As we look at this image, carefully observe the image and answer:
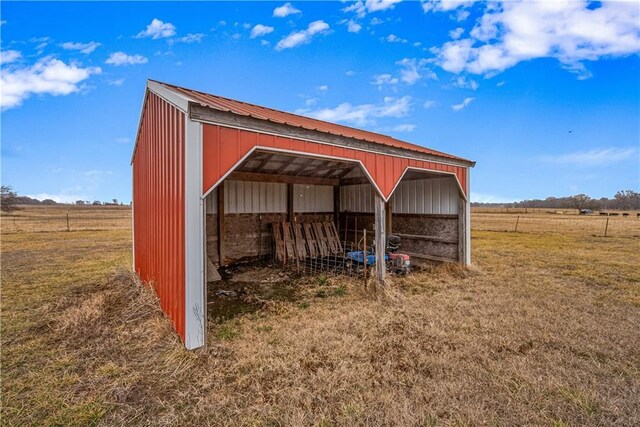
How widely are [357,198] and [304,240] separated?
7.99ft

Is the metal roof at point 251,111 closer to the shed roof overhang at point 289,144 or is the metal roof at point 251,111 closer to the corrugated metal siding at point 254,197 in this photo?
the shed roof overhang at point 289,144

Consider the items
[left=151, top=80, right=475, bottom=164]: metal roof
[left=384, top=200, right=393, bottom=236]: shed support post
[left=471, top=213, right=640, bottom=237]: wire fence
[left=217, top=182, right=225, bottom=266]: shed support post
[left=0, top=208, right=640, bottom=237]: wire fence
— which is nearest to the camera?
[left=151, top=80, right=475, bottom=164]: metal roof

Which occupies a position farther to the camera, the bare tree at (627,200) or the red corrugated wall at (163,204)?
the bare tree at (627,200)

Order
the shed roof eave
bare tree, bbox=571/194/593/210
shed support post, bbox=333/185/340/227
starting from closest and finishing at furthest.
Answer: the shed roof eave → shed support post, bbox=333/185/340/227 → bare tree, bbox=571/194/593/210

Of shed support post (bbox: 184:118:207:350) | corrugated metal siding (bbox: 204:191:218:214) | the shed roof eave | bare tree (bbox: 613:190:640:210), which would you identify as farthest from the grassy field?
bare tree (bbox: 613:190:640:210)

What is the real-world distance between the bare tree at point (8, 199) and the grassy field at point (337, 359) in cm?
3094

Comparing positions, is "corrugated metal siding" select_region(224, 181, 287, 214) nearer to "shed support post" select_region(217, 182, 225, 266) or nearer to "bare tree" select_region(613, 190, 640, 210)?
"shed support post" select_region(217, 182, 225, 266)

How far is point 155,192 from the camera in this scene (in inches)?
190


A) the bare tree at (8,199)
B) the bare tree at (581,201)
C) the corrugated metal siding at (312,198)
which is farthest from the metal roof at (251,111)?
the bare tree at (581,201)

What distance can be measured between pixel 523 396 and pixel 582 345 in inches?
63.1

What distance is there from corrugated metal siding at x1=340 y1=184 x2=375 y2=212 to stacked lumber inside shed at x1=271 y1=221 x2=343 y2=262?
101 cm

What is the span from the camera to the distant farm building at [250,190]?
3.30m

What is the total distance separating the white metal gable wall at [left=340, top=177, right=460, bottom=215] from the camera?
7.68 metres

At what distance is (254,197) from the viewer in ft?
28.5
